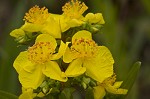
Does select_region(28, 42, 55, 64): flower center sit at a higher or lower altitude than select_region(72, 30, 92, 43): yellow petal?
lower

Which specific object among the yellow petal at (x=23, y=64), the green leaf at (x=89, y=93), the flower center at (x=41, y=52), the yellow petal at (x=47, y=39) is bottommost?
the green leaf at (x=89, y=93)

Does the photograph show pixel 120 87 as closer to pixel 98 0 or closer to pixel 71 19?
pixel 71 19

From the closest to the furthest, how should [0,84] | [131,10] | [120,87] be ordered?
[120,87]
[0,84]
[131,10]

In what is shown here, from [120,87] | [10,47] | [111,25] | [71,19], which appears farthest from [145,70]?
[71,19]

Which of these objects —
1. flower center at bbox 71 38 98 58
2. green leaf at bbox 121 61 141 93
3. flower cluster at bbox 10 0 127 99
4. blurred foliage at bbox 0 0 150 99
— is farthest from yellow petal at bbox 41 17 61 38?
blurred foliage at bbox 0 0 150 99

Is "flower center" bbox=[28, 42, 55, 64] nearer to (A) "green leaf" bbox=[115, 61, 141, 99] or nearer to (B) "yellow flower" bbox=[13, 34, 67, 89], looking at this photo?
(B) "yellow flower" bbox=[13, 34, 67, 89]

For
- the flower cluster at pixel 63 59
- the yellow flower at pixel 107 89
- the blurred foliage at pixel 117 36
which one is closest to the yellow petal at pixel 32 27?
the flower cluster at pixel 63 59

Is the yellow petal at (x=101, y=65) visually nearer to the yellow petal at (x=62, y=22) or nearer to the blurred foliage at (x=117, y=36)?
the yellow petal at (x=62, y=22)
